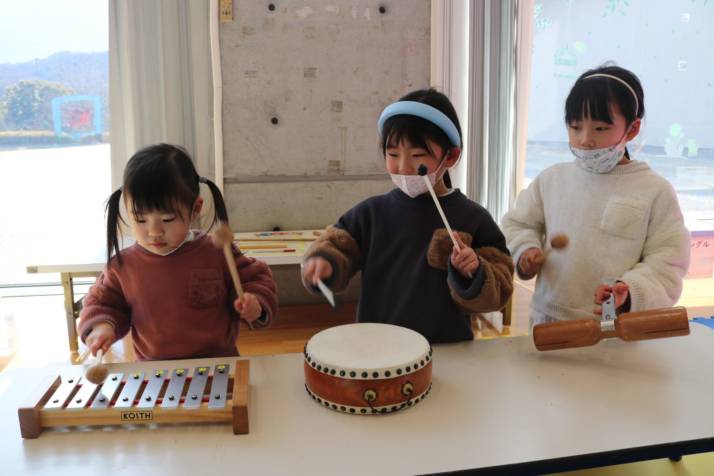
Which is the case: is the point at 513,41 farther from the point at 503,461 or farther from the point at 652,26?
the point at 503,461

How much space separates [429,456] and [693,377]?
625mm

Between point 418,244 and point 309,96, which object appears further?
point 309,96

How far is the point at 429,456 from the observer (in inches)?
33.9

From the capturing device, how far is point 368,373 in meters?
0.97

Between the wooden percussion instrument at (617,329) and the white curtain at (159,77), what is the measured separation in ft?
8.46

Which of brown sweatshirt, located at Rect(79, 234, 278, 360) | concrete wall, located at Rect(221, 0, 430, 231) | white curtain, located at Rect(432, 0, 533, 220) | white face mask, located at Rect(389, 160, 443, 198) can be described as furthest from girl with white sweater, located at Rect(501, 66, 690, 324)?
white curtain, located at Rect(432, 0, 533, 220)

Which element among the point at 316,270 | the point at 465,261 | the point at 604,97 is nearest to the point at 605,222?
Answer: the point at 604,97

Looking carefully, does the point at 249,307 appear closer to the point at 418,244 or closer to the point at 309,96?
the point at 418,244

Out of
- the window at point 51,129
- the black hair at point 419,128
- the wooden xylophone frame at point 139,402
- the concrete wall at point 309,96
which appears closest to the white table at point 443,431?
the wooden xylophone frame at point 139,402

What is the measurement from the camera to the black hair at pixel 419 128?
1263mm

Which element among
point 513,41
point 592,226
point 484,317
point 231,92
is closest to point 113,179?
point 231,92

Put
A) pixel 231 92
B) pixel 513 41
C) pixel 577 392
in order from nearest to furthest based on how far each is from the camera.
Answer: pixel 577 392, pixel 231 92, pixel 513 41

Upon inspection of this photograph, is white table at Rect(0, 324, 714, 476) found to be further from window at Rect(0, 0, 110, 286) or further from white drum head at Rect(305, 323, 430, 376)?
window at Rect(0, 0, 110, 286)

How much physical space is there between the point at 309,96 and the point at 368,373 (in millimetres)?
2585
